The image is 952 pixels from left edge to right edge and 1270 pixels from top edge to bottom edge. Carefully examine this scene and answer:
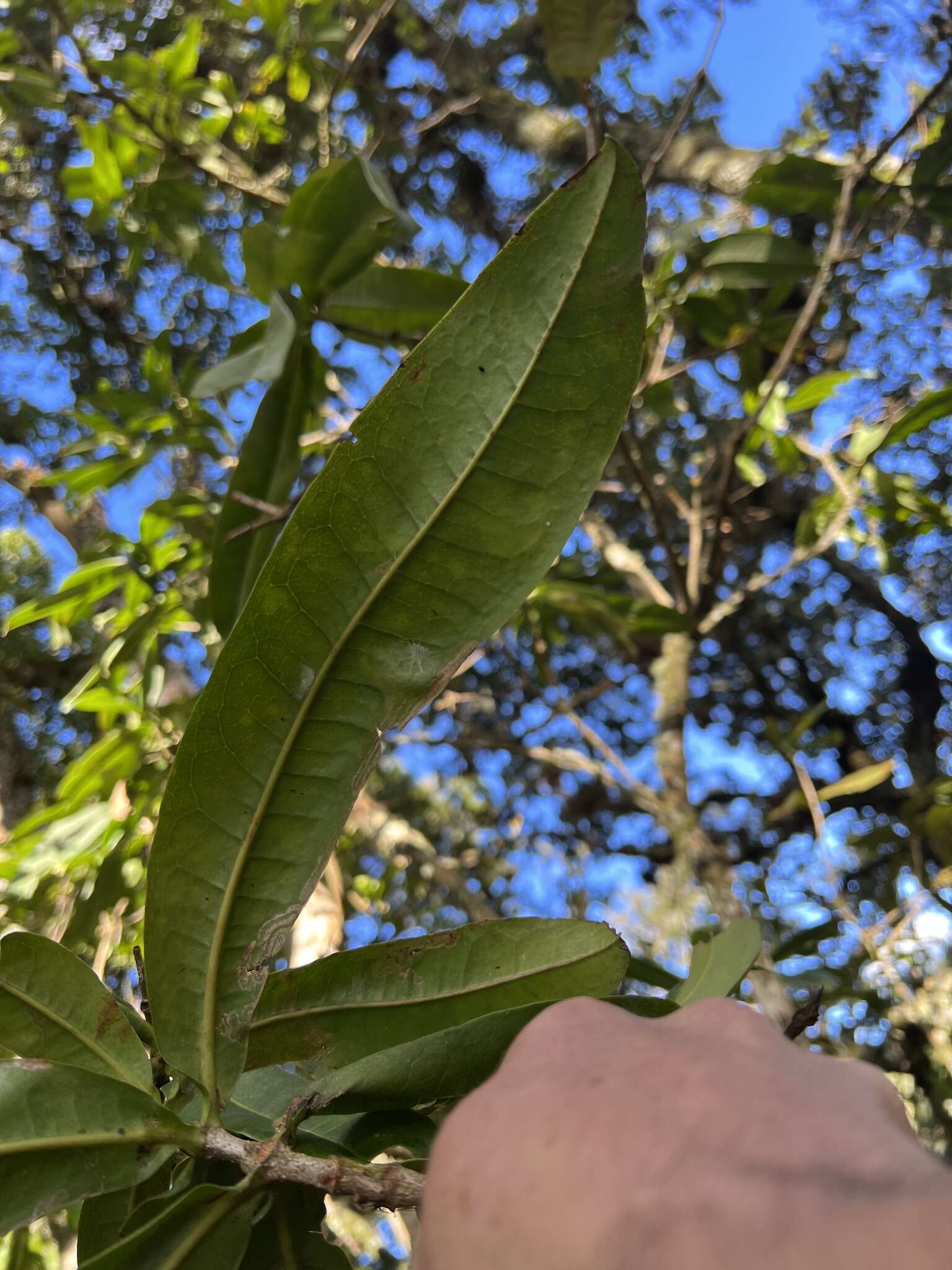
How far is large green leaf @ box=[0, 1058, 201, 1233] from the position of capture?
17.2 inches

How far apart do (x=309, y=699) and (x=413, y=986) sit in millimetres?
202

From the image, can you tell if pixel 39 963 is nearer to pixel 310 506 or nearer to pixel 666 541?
pixel 310 506

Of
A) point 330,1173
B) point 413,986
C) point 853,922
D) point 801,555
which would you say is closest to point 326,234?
point 413,986

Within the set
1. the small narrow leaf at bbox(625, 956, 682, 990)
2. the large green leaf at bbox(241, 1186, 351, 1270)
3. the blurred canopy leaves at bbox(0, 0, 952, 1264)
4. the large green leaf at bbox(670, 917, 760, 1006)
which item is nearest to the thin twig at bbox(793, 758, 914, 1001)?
the blurred canopy leaves at bbox(0, 0, 952, 1264)

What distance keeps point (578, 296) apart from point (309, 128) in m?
2.97

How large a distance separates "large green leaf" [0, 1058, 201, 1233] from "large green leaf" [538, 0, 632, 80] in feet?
3.54

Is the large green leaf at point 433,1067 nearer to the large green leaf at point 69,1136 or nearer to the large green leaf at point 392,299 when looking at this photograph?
the large green leaf at point 69,1136

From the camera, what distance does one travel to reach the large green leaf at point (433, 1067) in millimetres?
500

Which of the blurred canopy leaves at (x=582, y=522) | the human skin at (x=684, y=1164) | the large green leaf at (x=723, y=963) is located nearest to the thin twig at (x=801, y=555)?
the blurred canopy leaves at (x=582, y=522)

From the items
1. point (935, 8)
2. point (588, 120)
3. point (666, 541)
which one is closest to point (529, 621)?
point (666, 541)

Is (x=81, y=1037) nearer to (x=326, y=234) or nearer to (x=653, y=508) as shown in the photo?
(x=326, y=234)

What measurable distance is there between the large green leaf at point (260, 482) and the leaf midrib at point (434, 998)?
409mm

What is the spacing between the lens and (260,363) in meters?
0.95

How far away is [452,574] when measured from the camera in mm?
505
